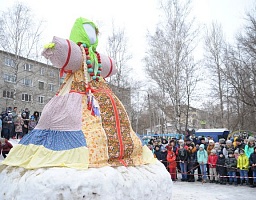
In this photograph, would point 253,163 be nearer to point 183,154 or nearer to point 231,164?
point 231,164

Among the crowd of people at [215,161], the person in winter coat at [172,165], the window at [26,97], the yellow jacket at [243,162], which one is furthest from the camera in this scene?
the window at [26,97]

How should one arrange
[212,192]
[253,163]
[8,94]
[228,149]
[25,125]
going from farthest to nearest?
[8,94], [25,125], [228,149], [253,163], [212,192]

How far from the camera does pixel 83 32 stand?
174 inches

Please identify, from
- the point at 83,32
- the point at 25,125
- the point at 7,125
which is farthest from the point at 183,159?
the point at 83,32

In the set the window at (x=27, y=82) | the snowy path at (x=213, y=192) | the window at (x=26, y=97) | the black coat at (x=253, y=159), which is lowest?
the snowy path at (x=213, y=192)

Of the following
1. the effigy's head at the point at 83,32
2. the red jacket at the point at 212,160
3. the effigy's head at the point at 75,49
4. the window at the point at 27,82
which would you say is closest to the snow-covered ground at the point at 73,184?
the effigy's head at the point at 75,49

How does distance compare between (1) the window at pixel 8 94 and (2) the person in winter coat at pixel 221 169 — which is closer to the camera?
(2) the person in winter coat at pixel 221 169

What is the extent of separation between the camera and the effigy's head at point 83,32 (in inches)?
173

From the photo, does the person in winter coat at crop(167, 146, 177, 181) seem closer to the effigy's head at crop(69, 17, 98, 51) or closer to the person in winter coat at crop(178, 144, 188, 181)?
the person in winter coat at crop(178, 144, 188, 181)

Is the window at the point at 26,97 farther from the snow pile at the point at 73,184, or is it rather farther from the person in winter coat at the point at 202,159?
the snow pile at the point at 73,184

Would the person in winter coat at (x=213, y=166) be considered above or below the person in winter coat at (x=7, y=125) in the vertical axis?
below

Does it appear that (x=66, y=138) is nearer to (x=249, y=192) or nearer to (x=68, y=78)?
(x=68, y=78)

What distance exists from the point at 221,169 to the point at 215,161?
35 centimetres

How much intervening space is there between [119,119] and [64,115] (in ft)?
2.54
